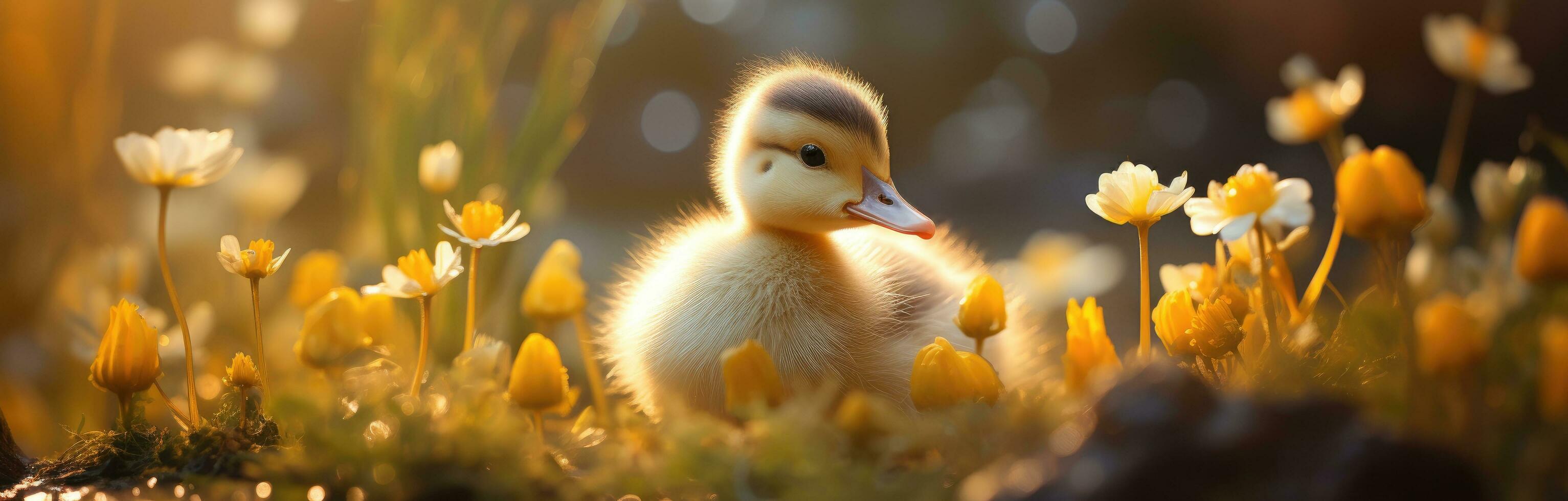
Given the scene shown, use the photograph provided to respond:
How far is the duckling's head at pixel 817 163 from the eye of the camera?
73 cm

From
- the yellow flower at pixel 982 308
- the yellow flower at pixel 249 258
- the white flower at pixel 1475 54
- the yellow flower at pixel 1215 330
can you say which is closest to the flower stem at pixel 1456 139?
the white flower at pixel 1475 54

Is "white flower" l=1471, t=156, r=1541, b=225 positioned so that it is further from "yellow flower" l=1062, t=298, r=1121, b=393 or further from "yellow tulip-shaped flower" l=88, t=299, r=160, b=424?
"yellow tulip-shaped flower" l=88, t=299, r=160, b=424

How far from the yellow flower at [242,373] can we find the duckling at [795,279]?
286 mm

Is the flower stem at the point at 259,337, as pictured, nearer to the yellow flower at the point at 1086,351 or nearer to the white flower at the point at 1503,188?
the yellow flower at the point at 1086,351

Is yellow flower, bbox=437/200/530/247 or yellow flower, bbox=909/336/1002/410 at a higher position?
yellow flower, bbox=437/200/530/247

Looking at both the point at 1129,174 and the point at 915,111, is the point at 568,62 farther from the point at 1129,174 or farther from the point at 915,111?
the point at 915,111

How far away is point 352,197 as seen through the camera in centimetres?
118

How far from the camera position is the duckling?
698 millimetres

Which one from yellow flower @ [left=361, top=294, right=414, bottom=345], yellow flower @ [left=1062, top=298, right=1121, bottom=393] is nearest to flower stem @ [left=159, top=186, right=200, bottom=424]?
yellow flower @ [left=361, top=294, right=414, bottom=345]

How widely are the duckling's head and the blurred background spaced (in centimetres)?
17

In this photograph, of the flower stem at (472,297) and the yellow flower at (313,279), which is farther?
the yellow flower at (313,279)

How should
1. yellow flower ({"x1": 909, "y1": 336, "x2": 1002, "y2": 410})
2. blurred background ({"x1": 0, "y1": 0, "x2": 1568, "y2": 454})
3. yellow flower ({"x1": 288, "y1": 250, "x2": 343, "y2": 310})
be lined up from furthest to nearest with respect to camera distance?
1. blurred background ({"x1": 0, "y1": 0, "x2": 1568, "y2": 454})
2. yellow flower ({"x1": 288, "y1": 250, "x2": 343, "y2": 310})
3. yellow flower ({"x1": 909, "y1": 336, "x2": 1002, "y2": 410})

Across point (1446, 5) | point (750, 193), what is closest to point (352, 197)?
point (750, 193)

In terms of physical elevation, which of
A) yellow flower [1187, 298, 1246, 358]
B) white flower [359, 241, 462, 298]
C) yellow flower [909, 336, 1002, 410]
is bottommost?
yellow flower [909, 336, 1002, 410]
